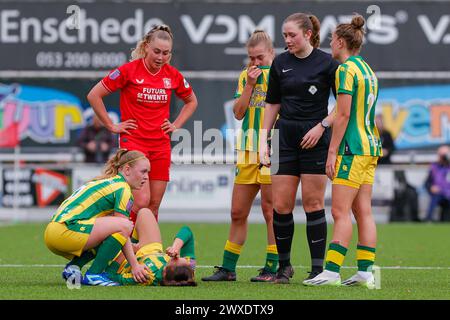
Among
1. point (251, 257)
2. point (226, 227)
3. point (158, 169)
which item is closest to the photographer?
point (158, 169)

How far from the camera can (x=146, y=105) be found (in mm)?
9703

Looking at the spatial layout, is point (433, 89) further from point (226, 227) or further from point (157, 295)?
point (157, 295)

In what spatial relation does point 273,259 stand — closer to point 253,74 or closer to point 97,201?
point 253,74

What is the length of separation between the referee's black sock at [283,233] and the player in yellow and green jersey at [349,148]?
0.47 m

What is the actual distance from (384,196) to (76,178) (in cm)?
578

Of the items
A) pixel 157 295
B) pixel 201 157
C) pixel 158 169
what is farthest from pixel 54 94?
pixel 157 295

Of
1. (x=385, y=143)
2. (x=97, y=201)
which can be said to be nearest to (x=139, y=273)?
(x=97, y=201)

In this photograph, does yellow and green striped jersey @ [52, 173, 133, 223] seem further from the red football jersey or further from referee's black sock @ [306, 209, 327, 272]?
referee's black sock @ [306, 209, 327, 272]

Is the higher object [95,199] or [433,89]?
[433,89]

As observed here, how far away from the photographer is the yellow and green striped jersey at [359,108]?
853 centimetres

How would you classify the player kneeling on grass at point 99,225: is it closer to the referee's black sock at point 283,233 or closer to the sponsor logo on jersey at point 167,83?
the referee's black sock at point 283,233

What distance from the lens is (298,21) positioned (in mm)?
8680

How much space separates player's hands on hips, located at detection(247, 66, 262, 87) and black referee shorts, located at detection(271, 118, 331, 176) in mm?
610

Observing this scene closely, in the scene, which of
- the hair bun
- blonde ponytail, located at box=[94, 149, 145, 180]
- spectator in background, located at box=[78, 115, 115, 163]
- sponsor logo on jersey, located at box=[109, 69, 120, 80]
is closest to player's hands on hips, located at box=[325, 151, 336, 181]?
the hair bun
